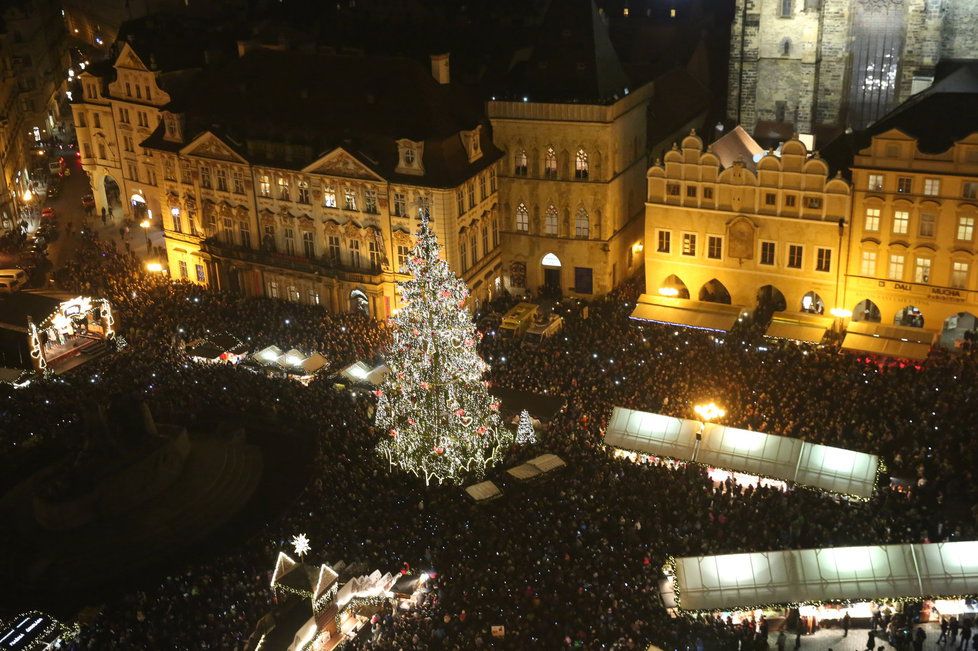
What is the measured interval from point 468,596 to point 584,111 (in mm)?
34596

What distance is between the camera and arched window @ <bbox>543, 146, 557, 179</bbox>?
67625mm

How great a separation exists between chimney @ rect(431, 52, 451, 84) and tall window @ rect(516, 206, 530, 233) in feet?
29.5

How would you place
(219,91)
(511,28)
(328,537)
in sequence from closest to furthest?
(328,537) → (219,91) → (511,28)

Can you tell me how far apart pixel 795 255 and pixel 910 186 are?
7.18 metres

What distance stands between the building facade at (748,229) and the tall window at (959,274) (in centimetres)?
563

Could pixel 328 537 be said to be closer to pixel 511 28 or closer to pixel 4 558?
pixel 4 558

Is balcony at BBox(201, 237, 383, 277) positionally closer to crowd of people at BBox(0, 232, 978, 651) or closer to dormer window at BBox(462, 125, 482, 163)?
crowd of people at BBox(0, 232, 978, 651)

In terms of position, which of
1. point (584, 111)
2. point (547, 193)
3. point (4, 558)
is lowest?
point (4, 558)

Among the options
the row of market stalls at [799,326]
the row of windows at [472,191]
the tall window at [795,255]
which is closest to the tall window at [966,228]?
the row of market stalls at [799,326]

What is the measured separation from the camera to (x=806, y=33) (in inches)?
3017

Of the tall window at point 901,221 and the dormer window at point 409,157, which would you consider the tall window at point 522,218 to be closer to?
the dormer window at point 409,157

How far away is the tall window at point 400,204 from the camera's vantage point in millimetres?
64438

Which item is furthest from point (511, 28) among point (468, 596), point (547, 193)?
point (468, 596)

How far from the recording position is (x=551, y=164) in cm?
6800
